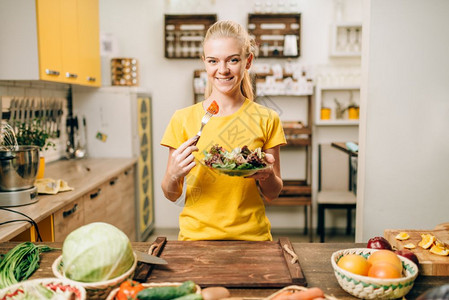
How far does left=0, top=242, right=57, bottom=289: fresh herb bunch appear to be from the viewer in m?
1.13

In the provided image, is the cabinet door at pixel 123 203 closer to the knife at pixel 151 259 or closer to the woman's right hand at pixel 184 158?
the woman's right hand at pixel 184 158

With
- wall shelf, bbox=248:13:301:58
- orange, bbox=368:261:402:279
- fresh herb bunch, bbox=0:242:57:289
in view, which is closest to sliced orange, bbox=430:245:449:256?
orange, bbox=368:261:402:279

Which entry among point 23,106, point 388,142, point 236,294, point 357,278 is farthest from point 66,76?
point 357,278

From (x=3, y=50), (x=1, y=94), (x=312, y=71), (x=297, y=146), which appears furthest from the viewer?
(x=297, y=146)

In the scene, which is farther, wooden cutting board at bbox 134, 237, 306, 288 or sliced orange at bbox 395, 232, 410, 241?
sliced orange at bbox 395, 232, 410, 241

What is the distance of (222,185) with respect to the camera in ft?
5.17

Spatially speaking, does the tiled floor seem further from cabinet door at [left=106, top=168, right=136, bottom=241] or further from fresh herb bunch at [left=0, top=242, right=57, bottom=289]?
fresh herb bunch at [left=0, top=242, right=57, bottom=289]

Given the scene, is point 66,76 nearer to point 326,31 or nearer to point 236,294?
point 236,294

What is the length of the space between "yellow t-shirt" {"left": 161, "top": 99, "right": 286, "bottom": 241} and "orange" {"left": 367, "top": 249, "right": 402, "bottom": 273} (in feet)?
1.69

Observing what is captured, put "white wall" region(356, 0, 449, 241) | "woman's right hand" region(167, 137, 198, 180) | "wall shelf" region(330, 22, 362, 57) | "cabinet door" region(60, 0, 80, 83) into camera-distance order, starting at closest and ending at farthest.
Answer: "woman's right hand" region(167, 137, 198, 180), "white wall" region(356, 0, 449, 241), "cabinet door" region(60, 0, 80, 83), "wall shelf" region(330, 22, 362, 57)

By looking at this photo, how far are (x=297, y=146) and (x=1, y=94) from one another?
116 inches

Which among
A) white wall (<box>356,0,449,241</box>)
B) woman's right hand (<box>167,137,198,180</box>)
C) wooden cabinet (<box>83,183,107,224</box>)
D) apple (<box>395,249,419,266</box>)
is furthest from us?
wooden cabinet (<box>83,183,107,224</box>)

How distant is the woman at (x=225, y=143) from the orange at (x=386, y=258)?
0.50m

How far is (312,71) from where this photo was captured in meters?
4.27
